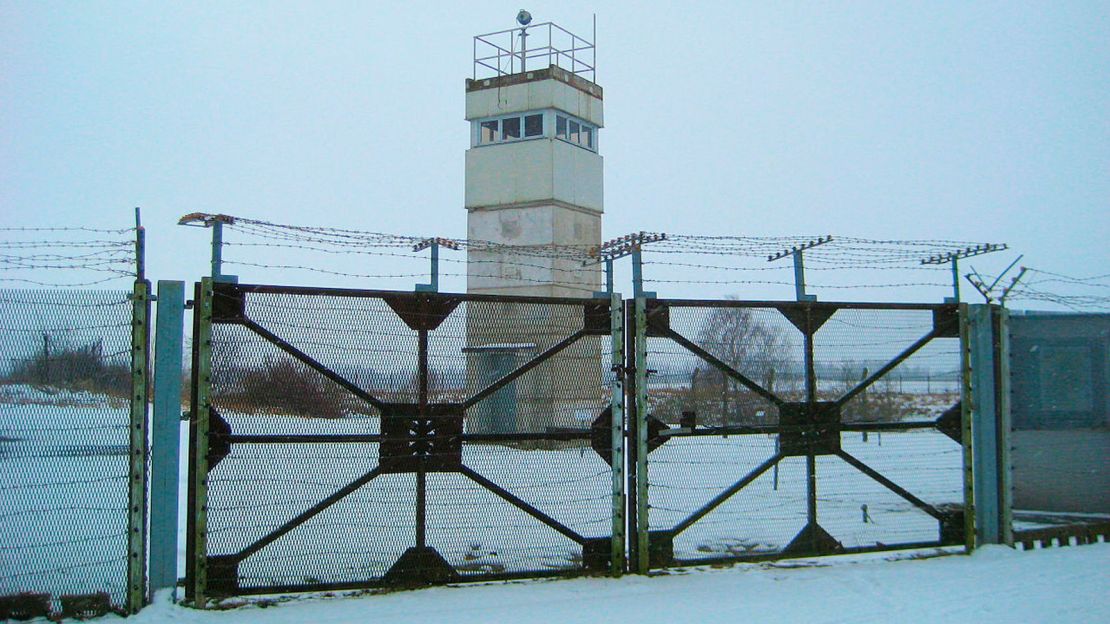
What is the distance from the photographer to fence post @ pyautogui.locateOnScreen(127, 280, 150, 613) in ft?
19.7

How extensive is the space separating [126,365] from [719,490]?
4640mm

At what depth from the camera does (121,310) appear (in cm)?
616

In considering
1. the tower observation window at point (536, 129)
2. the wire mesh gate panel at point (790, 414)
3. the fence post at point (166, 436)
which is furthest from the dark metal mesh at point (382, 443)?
the tower observation window at point (536, 129)

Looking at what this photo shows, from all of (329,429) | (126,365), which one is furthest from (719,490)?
(126,365)

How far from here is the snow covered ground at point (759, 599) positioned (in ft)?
20.2

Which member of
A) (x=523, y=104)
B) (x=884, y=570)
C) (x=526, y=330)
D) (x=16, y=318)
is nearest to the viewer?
(x=16, y=318)

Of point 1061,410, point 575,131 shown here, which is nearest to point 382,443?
point 1061,410

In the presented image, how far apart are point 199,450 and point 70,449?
0.77 meters

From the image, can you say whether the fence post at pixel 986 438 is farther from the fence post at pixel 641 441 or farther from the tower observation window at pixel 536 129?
the tower observation window at pixel 536 129

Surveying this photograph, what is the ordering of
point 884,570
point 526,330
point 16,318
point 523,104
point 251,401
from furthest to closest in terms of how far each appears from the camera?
point 523,104, point 884,570, point 526,330, point 251,401, point 16,318

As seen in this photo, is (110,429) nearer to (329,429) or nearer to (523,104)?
(329,429)

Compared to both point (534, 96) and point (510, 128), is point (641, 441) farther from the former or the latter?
point (510, 128)

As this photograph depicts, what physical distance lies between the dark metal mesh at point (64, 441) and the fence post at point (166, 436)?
191 mm

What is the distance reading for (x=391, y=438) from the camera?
663 cm
